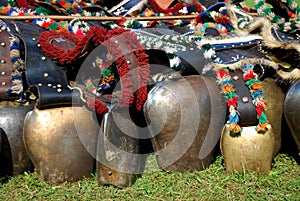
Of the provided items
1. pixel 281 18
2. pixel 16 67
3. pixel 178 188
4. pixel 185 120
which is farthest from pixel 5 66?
pixel 281 18

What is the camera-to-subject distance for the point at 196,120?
205 centimetres

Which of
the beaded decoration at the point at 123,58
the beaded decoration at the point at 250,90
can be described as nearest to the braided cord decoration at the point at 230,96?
the beaded decoration at the point at 250,90

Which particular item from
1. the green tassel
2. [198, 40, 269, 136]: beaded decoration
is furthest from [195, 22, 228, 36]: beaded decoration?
the green tassel

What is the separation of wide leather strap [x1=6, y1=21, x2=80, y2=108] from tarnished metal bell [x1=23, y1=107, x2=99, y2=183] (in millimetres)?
60

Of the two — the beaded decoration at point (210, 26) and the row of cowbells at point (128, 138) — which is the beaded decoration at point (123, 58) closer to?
the row of cowbells at point (128, 138)

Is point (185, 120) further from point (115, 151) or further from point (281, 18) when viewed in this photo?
point (281, 18)

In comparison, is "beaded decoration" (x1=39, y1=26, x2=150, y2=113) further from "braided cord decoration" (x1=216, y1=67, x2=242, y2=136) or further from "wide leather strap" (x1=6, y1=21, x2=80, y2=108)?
"braided cord decoration" (x1=216, y1=67, x2=242, y2=136)

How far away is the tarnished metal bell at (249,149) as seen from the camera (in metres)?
2.02

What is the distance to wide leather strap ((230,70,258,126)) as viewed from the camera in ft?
6.70

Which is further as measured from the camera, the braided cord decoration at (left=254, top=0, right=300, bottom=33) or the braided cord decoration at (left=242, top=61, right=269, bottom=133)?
the braided cord decoration at (left=254, top=0, right=300, bottom=33)

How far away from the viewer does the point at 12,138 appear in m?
2.04

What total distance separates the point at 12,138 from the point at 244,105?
42.5 inches

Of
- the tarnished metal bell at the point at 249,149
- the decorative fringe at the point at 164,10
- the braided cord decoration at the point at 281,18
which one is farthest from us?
the decorative fringe at the point at 164,10

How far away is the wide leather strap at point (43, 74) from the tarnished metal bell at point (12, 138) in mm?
160
